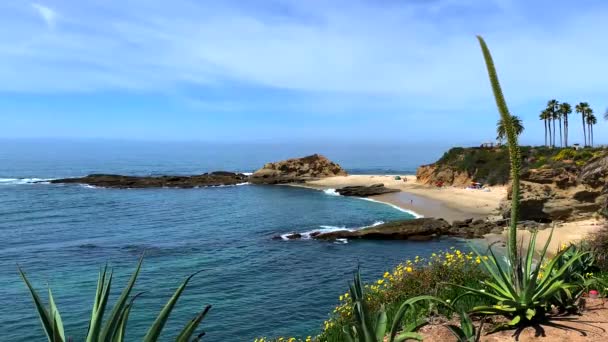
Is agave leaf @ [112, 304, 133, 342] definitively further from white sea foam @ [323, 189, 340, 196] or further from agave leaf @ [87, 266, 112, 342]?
white sea foam @ [323, 189, 340, 196]

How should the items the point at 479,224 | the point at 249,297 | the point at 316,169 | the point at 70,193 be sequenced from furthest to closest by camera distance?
the point at 316,169 < the point at 70,193 < the point at 479,224 < the point at 249,297

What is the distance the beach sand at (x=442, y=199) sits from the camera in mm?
47469

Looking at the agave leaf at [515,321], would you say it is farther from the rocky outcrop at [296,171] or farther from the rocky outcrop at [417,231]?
the rocky outcrop at [296,171]

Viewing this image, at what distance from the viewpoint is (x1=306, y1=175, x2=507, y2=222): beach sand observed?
47.5 metres

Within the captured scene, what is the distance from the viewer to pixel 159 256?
32.1 metres

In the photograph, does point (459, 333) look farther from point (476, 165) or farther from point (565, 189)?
point (476, 165)

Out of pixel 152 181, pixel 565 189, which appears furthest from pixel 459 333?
pixel 152 181

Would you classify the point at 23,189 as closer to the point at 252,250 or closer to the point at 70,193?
the point at 70,193

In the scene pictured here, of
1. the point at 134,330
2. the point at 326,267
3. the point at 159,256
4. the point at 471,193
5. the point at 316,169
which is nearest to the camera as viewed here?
the point at 134,330

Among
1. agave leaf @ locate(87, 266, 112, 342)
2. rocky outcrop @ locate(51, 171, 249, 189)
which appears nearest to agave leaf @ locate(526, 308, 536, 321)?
agave leaf @ locate(87, 266, 112, 342)

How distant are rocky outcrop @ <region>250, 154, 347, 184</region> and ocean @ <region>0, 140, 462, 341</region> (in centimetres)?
2077

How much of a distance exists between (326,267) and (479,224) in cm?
1662

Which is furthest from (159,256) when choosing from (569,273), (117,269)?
(569,273)

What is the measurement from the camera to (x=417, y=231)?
123ft
